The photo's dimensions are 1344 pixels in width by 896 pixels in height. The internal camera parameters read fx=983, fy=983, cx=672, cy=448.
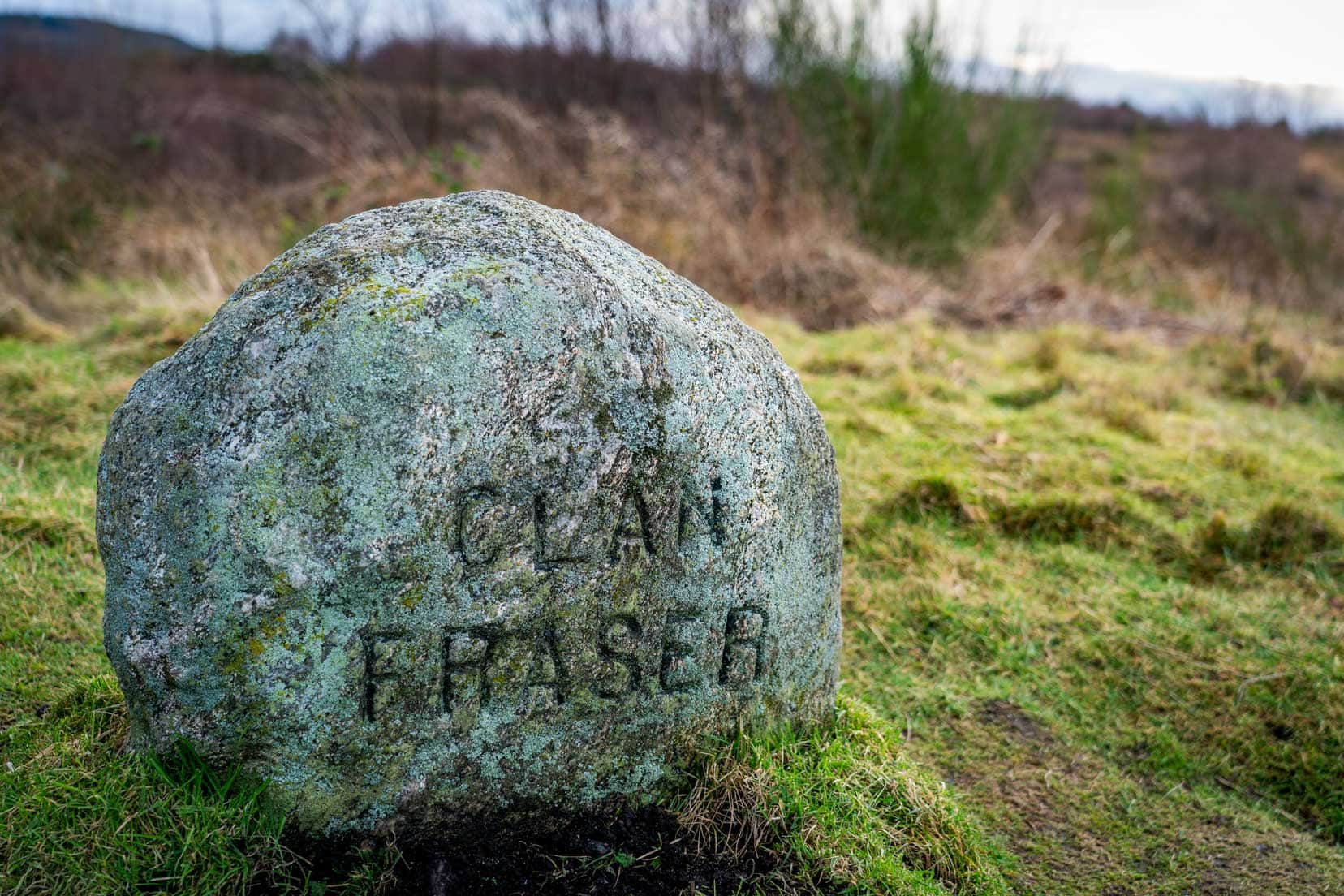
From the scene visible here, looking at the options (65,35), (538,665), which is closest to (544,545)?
(538,665)

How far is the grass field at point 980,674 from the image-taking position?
6.52ft

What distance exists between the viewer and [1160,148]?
82.8ft

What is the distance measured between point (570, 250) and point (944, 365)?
4441mm

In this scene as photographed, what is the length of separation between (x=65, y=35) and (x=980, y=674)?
15.1 meters

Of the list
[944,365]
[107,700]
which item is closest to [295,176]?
[944,365]

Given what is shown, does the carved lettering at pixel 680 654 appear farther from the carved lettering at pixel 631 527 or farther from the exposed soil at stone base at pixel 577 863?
the exposed soil at stone base at pixel 577 863

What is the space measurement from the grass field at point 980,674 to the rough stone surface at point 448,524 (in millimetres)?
184

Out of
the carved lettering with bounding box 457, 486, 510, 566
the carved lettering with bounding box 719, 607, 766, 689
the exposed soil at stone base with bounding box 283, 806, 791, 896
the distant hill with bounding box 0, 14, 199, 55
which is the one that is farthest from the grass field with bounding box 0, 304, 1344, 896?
the distant hill with bounding box 0, 14, 199, 55

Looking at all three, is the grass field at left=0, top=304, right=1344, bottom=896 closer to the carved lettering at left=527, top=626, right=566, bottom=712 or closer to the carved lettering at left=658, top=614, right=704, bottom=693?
the carved lettering at left=658, top=614, right=704, bottom=693

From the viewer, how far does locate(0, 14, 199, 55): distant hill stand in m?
13.0

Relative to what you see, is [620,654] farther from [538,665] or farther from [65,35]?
[65,35]

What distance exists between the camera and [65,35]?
13336 millimetres

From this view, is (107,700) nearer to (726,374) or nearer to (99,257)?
(726,374)

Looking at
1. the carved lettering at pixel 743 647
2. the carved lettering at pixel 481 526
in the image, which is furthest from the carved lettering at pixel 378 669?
the carved lettering at pixel 743 647
